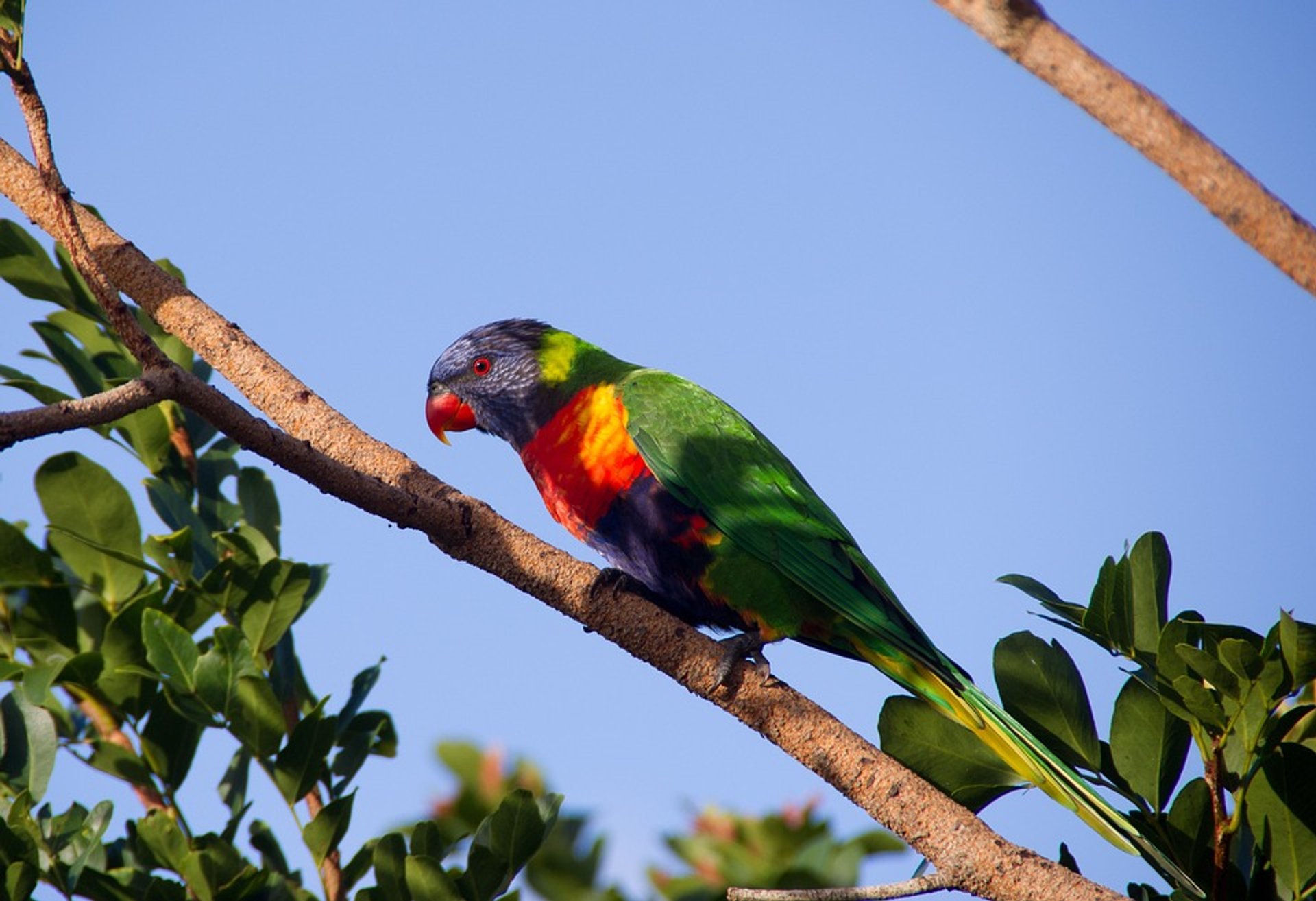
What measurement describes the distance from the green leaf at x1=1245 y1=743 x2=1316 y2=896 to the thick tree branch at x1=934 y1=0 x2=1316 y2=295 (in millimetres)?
724

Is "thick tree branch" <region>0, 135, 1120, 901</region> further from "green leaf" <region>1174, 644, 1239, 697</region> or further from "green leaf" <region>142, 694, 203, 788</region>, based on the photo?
"green leaf" <region>142, 694, 203, 788</region>

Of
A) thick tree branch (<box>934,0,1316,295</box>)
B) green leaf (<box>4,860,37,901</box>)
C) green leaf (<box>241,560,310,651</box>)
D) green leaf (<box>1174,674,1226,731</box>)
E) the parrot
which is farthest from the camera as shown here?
Answer: the parrot

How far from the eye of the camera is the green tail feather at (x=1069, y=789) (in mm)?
1837

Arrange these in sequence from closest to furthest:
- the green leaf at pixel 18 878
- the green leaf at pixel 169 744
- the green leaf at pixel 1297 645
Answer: the green leaf at pixel 1297 645 < the green leaf at pixel 18 878 < the green leaf at pixel 169 744

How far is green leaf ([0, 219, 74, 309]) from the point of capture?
8.84 ft

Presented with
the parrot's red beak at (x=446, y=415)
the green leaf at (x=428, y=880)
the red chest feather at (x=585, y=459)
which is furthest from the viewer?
the parrot's red beak at (x=446, y=415)

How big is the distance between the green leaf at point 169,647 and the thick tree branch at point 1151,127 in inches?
68.2

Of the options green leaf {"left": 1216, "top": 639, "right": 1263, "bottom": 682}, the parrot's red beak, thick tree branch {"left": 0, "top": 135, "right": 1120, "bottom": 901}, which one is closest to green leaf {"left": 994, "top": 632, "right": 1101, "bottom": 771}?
thick tree branch {"left": 0, "top": 135, "right": 1120, "bottom": 901}

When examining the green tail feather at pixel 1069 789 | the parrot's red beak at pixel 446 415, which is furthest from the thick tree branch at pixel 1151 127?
the parrot's red beak at pixel 446 415

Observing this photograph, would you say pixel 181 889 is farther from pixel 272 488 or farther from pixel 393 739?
pixel 272 488

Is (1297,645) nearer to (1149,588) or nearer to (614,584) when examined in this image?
(1149,588)

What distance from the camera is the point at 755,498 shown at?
10.3 ft

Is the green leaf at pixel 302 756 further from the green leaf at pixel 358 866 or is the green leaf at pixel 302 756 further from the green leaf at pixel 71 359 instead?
the green leaf at pixel 71 359

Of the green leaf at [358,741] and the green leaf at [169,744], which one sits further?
the green leaf at [358,741]
